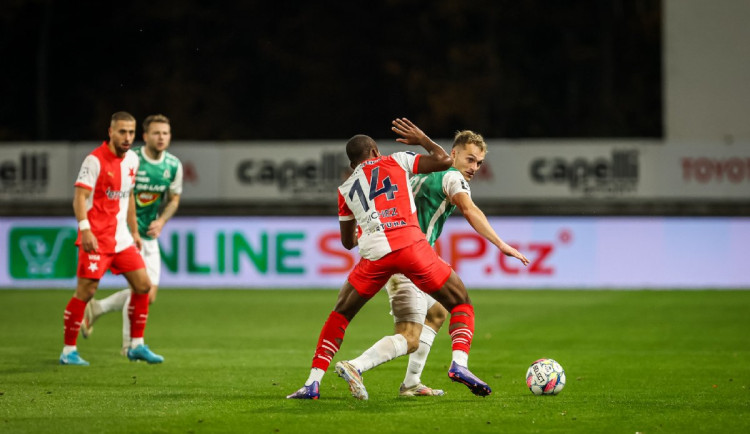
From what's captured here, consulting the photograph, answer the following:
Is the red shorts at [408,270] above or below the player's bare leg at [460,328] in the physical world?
above

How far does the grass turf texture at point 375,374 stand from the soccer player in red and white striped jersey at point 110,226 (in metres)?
0.42

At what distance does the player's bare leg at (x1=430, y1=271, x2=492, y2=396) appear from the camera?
816 centimetres

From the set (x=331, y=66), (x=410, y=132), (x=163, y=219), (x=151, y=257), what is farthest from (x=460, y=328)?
(x=331, y=66)

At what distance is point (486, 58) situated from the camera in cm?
3409

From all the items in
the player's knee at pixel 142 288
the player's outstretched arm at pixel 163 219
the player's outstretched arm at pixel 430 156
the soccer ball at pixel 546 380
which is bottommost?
the soccer ball at pixel 546 380

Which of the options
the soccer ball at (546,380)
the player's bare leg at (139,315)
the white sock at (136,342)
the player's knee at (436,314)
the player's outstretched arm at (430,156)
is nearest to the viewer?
the player's outstretched arm at (430,156)

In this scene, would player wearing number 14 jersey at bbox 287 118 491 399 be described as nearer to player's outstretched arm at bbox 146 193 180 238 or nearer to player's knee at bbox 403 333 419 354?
player's knee at bbox 403 333 419 354

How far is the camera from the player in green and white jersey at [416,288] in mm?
8445

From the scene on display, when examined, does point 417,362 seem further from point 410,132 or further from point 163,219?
point 163,219

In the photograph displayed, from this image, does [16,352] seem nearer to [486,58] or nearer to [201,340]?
[201,340]

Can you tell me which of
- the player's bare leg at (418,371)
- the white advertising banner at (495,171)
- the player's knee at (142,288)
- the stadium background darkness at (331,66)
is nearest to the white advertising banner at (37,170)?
the white advertising banner at (495,171)

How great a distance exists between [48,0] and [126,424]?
2734 centimetres

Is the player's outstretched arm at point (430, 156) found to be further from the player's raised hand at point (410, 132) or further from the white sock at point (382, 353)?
the white sock at point (382, 353)

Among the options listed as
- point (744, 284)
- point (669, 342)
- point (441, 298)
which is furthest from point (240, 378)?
point (744, 284)
